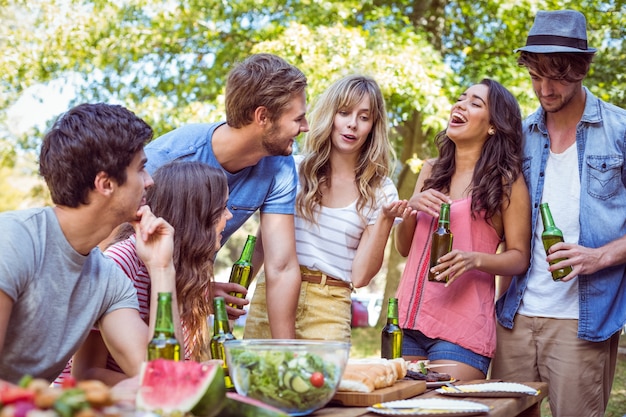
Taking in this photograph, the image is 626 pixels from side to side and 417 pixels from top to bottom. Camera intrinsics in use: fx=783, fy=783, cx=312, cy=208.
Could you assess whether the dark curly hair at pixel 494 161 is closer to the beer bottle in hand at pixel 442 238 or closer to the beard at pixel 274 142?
the beer bottle in hand at pixel 442 238

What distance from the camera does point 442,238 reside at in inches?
147

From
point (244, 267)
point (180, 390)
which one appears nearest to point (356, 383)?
point (180, 390)

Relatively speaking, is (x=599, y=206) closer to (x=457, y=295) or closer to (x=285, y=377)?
(x=457, y=295)

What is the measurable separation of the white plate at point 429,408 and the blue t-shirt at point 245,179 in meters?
1.74

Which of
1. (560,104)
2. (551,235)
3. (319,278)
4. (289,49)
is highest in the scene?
(289,49)

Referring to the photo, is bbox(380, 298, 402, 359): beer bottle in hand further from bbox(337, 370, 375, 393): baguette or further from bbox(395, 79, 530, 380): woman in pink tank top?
bbox(337, 370, 375, 393): baguette

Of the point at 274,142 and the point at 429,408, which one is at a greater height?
the point at 274,142

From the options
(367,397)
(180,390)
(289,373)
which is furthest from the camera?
(367,397)

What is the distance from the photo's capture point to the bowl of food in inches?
80.5

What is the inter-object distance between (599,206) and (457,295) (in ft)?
2.67

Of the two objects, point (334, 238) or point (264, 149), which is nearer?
point (264, 149)

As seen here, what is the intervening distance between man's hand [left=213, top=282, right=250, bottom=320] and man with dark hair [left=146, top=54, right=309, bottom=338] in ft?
1.32

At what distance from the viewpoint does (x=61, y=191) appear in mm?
2398

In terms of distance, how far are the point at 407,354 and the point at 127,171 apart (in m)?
1.85
